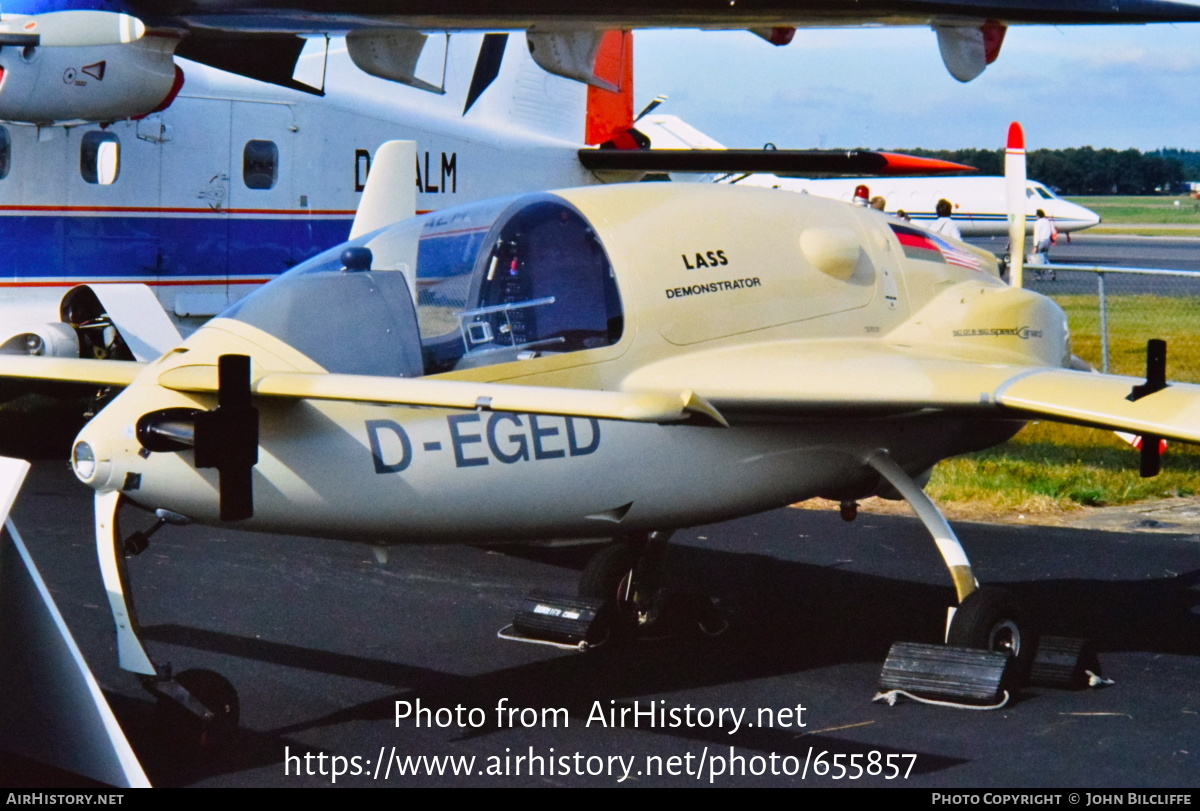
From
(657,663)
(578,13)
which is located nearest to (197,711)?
(657,663)

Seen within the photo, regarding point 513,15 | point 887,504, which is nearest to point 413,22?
point 513,15

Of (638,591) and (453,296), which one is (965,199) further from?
(453,296)

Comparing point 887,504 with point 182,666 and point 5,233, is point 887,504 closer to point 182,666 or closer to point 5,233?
point 182,666

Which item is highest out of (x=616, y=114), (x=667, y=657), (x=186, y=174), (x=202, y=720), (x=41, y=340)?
(x=616, y=114)

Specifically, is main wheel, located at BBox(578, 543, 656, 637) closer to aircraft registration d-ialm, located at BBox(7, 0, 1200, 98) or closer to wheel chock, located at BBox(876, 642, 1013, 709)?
wheel chock, located at BBox(876, 642, 1013, 709)

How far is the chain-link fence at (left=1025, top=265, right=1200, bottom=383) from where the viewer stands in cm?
1407

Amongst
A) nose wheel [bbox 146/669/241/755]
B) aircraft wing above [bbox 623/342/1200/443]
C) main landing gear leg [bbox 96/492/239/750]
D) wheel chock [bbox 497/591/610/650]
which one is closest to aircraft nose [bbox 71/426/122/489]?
main landing gear leg [bbox 96/492/239/750]

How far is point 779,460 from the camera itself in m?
5.79

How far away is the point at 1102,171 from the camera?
116562 millimetres

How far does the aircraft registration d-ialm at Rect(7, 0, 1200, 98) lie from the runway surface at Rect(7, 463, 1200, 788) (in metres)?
3.16

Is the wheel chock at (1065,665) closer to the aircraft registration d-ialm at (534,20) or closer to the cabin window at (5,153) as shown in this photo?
the aircraft registration d-ialm at (534,20)

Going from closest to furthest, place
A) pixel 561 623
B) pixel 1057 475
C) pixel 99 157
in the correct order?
pixel 561 623
pixel 1057 475
pixel 99 157

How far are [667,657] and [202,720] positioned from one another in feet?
6.99
